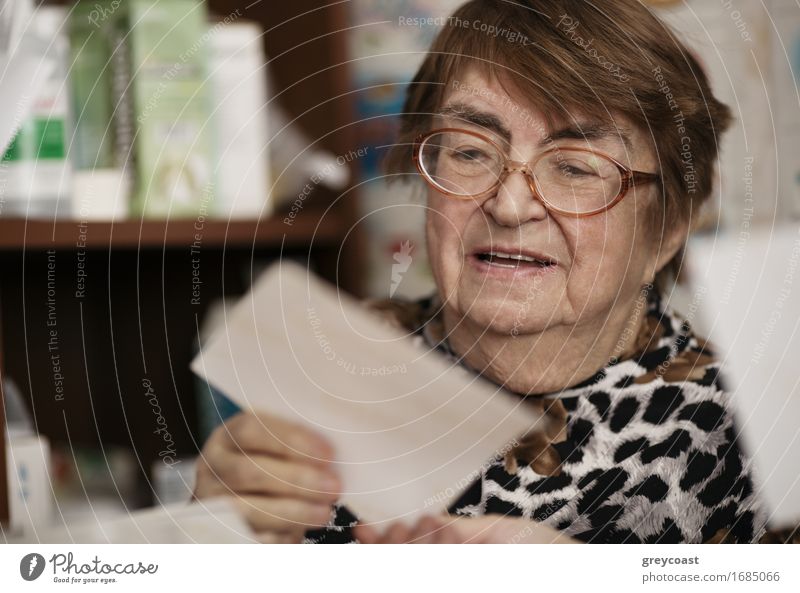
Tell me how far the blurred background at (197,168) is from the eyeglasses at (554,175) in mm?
61

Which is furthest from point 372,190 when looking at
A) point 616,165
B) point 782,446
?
point 782,446

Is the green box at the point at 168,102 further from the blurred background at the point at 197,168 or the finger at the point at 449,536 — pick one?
the finger at the point at 449,536

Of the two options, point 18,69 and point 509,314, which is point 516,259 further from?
point 18,69

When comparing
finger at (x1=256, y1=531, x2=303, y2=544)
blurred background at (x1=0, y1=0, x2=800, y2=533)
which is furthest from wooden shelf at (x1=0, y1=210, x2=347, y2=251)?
finger at (x1=256, y1=531, x2=303, y2=544)

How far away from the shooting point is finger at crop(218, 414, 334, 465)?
59cm

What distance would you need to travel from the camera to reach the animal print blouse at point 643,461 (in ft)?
1.81

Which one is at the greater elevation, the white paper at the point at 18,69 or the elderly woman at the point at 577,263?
the white paper at the point at 18,69

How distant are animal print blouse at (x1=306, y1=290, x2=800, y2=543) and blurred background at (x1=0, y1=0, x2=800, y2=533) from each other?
110 millimetres

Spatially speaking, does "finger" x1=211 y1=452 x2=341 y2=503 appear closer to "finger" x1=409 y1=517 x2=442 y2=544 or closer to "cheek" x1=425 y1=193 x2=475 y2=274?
"finger" x1=409 y1=517 x2=442 y2=544

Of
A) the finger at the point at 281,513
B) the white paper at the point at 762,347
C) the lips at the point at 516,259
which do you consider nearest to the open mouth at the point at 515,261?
the lips at the point at 516,259

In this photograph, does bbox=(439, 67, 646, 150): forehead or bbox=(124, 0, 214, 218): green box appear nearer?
bbox=(439, 67, 646, 150): forehead

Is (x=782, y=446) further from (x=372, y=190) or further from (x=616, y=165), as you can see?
(x=372, y=190)

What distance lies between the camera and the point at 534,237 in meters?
0.54

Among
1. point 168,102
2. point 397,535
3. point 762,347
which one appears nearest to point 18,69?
point 168,102
